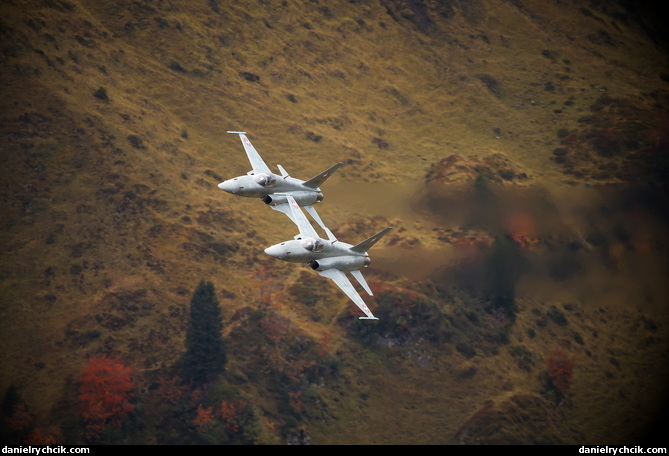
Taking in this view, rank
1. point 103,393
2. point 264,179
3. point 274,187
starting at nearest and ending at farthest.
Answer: point 264,179 < point 274,187 < point 103,393

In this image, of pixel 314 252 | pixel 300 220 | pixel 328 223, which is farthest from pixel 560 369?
pixel 300 220

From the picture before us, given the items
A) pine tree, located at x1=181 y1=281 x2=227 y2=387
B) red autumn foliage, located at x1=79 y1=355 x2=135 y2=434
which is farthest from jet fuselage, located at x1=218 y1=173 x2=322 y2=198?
red autumn foliage, located at x1=79 y1=355 x2=135 y2=434

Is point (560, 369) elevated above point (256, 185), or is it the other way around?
point (256, 185)

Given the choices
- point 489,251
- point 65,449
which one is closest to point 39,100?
point 65,449

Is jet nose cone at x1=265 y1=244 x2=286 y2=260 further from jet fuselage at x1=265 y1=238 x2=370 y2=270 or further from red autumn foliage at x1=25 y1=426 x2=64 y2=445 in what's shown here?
red autumn foliage at x1=25 y1=426 x2=64 y2=445

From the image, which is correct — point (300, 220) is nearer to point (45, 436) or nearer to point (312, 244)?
point (312, 244)

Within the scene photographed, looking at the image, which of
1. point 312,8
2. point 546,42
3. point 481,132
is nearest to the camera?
point 481,132

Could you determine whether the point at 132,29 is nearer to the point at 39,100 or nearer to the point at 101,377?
the point at 39,100
